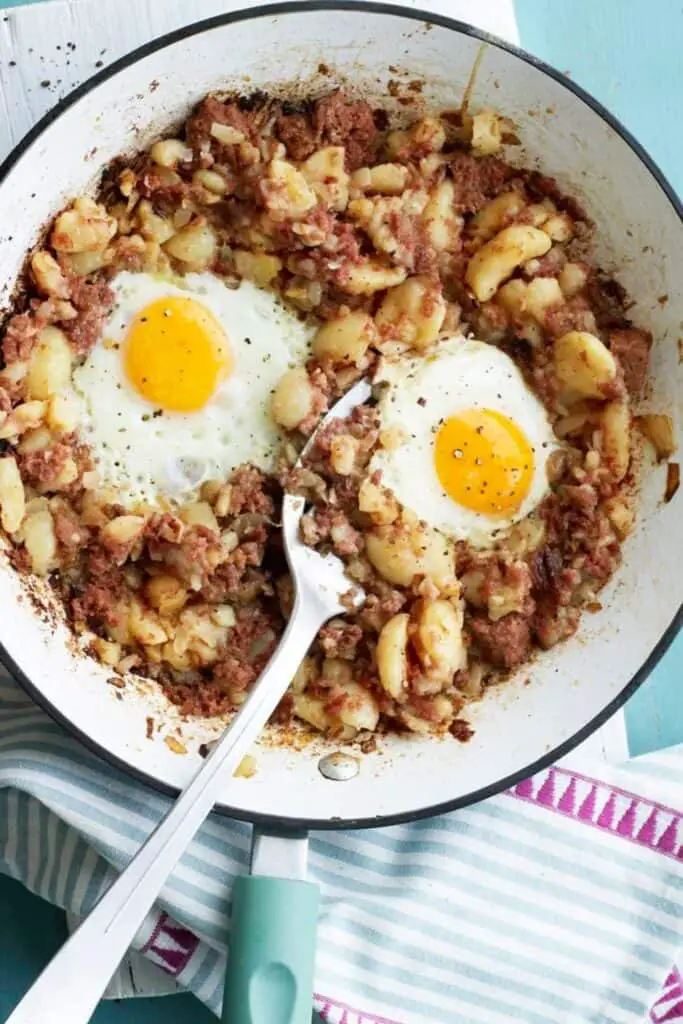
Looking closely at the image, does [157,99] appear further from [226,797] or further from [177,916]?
[177,916]

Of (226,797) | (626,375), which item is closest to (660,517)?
(626,375)

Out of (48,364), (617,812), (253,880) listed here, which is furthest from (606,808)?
(48,364)

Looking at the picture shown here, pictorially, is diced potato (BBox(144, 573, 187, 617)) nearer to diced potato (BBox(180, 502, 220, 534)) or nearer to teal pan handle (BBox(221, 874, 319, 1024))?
diced potato (BBox(180, 502, 220, 534))

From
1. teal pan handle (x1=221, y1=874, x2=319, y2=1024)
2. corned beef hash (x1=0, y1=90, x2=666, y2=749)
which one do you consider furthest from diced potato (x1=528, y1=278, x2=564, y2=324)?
teal pan handle (x1=221, y1=874, x2=319, y2=1024)

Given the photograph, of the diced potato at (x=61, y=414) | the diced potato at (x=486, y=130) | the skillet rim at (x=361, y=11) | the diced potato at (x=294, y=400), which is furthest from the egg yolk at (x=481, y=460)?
the diced potato at (x=61, y=414)

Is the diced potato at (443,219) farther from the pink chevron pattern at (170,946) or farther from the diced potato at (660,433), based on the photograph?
the pink chevron pattern at (170,946)
